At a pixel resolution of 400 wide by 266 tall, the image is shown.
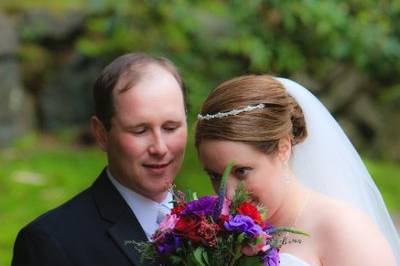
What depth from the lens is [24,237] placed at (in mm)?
3734

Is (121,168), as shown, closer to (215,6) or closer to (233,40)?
(233,40)

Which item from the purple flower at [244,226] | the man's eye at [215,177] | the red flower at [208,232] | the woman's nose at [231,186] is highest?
the man's eye at [215,177]

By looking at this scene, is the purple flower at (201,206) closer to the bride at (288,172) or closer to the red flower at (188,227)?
the red flower at (188,227)

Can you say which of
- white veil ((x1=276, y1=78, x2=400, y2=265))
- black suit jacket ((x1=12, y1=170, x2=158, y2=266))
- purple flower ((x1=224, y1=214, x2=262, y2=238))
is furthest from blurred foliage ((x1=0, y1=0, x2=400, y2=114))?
purple flower ((x1=224, y1=214, x2=262, y2=238))

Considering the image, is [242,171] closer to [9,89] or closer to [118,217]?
[118,217]

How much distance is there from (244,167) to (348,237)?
0.51 meters

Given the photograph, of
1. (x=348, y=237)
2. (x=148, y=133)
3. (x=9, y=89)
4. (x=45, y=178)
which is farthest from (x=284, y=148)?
(x=9, y=89)

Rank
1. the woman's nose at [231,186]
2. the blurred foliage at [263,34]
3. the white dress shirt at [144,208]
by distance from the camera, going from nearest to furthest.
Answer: the woman's nose at [231,186] → the white dress shirt at [144,208] → the blurred foliage at [263,34]

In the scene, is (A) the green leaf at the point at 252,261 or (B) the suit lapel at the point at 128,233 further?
(B) the suit lapel at the point at 128,233

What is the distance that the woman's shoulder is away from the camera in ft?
11.8

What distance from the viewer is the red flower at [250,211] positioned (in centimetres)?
335

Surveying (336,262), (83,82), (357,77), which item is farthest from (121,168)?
(357,77)

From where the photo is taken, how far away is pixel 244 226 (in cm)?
329

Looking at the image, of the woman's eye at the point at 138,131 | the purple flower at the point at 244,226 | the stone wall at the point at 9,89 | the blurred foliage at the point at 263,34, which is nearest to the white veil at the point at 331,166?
the woman's eye at the point at 138,131
